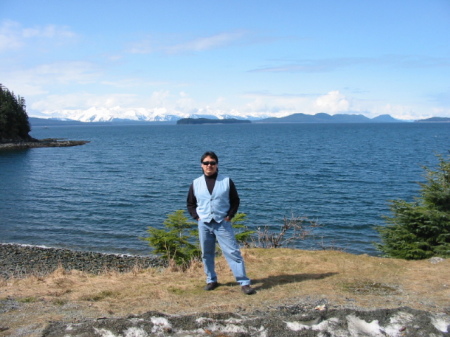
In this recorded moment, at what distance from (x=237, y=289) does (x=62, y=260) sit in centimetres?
1277

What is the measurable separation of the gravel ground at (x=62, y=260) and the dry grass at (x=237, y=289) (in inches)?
310

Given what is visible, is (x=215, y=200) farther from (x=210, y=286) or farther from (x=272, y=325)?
(x=272, y=325)

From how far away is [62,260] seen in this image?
59.6ft

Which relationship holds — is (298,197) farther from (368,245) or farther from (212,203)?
(212,203)

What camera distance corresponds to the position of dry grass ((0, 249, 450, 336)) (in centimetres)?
656

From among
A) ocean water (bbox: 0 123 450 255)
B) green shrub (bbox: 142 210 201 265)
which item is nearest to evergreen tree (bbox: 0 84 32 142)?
ocean water (bbox: 0 123 450 255)

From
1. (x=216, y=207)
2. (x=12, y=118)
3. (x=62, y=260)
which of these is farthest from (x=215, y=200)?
(x=12, y=118)

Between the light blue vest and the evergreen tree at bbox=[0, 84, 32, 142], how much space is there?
315ft

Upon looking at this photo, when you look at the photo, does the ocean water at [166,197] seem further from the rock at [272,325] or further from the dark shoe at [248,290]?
the rock at [272,325]

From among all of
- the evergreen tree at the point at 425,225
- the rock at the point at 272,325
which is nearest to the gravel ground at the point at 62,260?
the evergreen tree at the point at 425,225

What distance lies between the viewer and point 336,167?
50.3 m

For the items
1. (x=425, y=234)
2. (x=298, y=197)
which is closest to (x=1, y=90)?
Result: (x=298, y=197)

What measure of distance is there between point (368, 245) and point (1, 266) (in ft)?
51.5

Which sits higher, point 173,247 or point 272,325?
point 272,325
